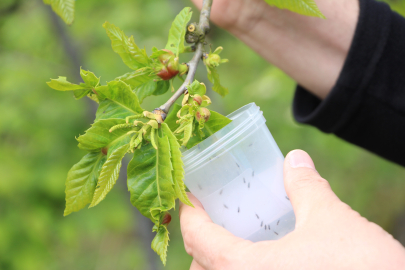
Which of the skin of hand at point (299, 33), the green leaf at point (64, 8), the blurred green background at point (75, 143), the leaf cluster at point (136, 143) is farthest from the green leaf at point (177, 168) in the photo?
the blurred green background at point (75, 143)

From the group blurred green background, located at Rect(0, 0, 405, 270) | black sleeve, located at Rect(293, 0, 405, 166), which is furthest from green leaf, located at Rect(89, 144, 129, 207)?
blurred green background, located at Rect(0, 0, 405, 270)

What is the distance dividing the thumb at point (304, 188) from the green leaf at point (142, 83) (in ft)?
1.43

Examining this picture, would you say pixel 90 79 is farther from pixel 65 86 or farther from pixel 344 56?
pixel 344 56

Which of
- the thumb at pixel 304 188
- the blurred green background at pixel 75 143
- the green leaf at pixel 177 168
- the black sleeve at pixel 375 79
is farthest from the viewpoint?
the blurred green background at pixel 75 143

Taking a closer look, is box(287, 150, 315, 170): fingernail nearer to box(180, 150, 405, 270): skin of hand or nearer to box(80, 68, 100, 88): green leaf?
box(180, 150, 405, 270): skin of hand

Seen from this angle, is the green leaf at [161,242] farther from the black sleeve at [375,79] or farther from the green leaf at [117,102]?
the black sleeve at [375,79]

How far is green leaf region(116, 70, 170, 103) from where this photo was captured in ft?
2.93

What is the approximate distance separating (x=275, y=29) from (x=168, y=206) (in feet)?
3.78

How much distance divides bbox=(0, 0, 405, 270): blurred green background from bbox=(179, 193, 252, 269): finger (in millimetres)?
1464

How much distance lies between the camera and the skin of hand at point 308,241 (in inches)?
29.3

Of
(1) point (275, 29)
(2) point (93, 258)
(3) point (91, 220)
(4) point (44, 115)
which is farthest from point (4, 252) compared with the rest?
(1) point (275, 29)

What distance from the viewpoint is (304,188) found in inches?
34.3

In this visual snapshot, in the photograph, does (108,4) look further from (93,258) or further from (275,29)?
(93,258)

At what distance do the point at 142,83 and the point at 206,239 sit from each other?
477 mm
